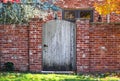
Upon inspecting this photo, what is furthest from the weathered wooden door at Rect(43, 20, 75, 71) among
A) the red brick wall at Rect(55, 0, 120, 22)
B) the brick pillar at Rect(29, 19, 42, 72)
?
the red brick wall at Rect(55, 0, 120, 22)

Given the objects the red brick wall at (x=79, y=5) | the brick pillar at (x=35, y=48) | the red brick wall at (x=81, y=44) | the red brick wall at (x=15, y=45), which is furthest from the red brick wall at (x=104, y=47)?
the red brick wall at (x=79, y=5)

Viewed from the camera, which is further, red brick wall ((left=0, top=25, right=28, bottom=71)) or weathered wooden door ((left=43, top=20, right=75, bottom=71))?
weathered wooden door ((left=43, top=20, right=75, bottom=71))

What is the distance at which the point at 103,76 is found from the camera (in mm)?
16594

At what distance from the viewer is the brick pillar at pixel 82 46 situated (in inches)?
702

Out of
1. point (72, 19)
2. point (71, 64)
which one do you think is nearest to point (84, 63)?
point (71, 64)

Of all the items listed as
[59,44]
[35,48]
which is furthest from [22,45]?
[59,44]

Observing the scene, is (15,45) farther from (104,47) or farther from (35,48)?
(104,47)

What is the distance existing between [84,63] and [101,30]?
1547mm

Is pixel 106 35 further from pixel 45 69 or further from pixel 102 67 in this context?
pixel 45 69

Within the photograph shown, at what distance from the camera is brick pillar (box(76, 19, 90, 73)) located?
58.5 feet

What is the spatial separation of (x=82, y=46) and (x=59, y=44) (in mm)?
990

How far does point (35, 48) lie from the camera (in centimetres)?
1794

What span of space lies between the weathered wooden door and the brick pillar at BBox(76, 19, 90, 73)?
308 millimetres

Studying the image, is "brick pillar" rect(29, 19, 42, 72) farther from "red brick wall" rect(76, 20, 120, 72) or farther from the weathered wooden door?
"red brick wall" rect(76, 20, 120, 72)
